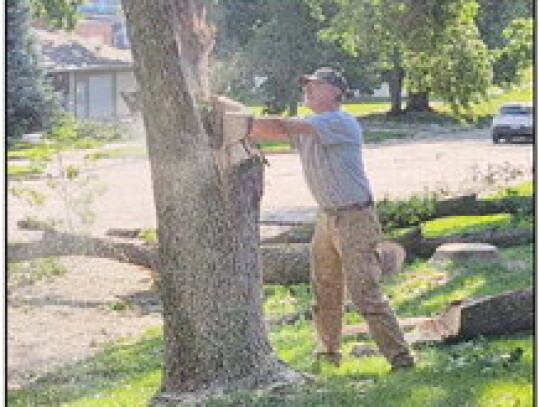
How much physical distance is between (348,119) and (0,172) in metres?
1.29

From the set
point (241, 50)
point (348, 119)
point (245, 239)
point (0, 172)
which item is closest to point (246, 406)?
point (245, 239)

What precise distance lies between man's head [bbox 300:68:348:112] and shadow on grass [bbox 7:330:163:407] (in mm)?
1138

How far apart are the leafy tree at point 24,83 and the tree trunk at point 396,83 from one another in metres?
1.83

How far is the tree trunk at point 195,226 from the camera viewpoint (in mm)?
3906

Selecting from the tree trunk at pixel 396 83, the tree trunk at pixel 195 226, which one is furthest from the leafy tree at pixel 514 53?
the tree trunk at pixel 195 226

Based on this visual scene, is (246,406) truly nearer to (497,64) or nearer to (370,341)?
(370,341)

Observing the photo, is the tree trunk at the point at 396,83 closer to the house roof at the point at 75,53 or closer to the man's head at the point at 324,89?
the house roof at the point at 75,53

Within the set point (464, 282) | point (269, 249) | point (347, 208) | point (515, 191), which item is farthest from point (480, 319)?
point (515, 191)

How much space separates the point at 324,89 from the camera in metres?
3.95

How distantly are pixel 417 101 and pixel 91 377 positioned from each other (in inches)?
122

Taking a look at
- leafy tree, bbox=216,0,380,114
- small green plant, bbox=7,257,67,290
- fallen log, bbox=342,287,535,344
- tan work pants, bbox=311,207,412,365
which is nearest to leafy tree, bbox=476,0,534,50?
leafy tree, bbox=216,0,380,114

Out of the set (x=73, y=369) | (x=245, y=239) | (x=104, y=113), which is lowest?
(x=73, y=369)

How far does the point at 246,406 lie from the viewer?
3.81 metres

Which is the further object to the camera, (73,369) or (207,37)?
(73,369)
